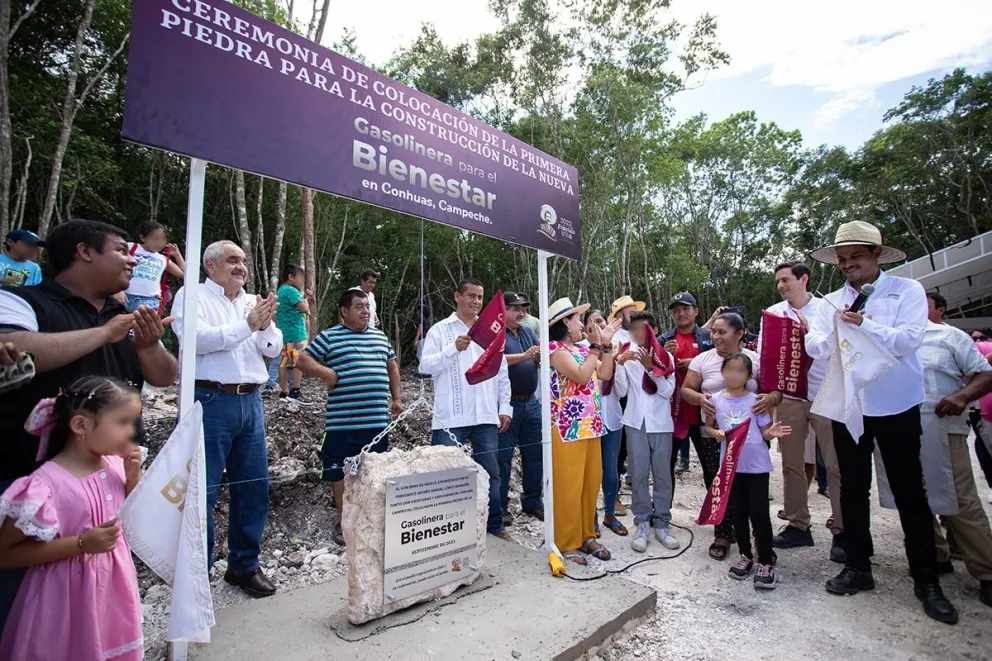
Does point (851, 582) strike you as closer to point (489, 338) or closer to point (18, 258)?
point (489, 338)

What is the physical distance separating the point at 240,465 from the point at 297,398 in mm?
3868

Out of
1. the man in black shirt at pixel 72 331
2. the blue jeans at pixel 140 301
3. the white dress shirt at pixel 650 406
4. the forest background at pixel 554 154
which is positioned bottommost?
the white dress shirt at pixel 650 406

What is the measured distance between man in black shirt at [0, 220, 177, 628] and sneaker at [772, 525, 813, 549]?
450 centimetres

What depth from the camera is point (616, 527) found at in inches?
177

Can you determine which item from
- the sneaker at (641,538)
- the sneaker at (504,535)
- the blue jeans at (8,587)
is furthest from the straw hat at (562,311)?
the blue jeans at (8,587)

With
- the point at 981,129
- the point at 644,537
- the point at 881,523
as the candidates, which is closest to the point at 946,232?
the point at 981,129

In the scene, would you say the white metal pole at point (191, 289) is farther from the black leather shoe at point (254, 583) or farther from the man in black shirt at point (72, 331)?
the black leather shoe at point (254, 583)

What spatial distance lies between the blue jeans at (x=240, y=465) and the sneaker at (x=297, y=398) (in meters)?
3.27

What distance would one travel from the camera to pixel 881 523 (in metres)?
4.69

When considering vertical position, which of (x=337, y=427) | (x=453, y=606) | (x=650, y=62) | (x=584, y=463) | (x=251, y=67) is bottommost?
(x=453, y=606)

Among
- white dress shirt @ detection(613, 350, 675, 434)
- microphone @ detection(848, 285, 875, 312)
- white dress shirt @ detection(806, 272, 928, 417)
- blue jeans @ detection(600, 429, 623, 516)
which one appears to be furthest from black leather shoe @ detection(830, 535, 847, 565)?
microphone @ detection(848, 285, 875, 312)

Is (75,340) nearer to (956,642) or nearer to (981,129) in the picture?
(956,642)

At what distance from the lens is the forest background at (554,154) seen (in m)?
10.2

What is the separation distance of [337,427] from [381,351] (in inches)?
25.3
